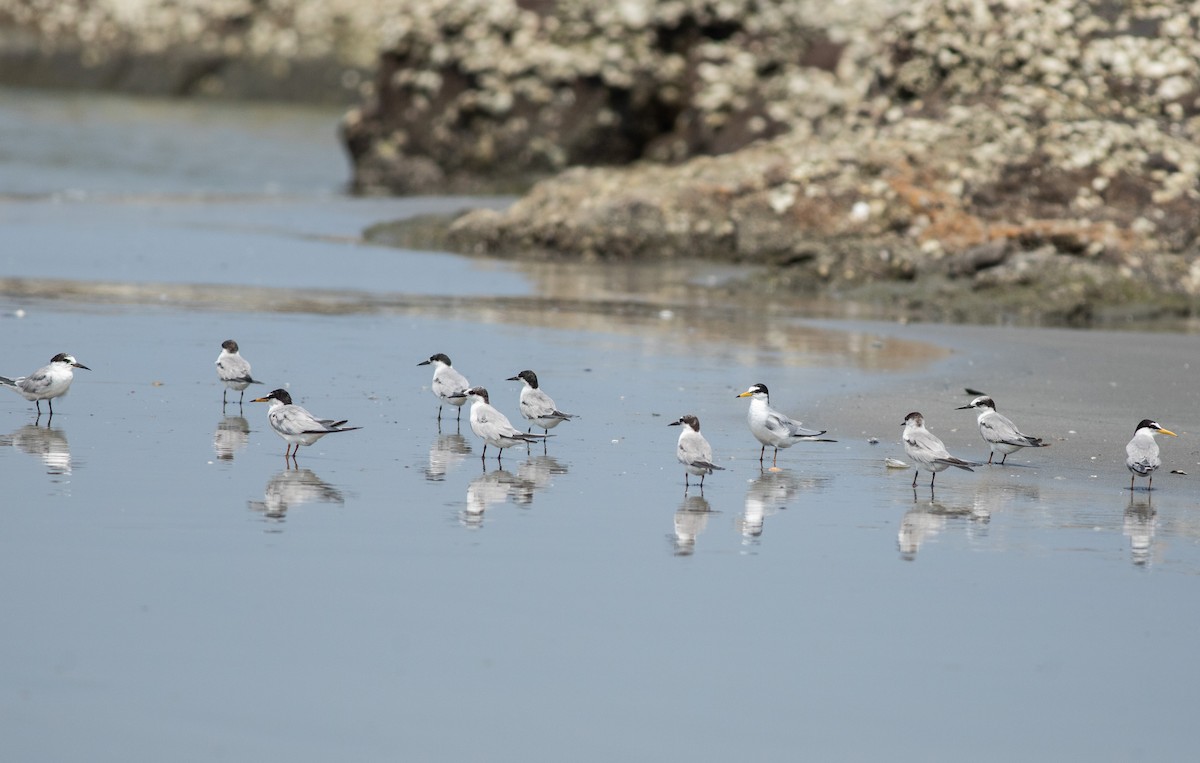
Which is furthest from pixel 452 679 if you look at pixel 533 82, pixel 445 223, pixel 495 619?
pixel 533 82

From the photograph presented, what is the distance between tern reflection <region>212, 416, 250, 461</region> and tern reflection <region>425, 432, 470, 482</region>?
122 cm

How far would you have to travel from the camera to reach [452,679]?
6340 millimetres

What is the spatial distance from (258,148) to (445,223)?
2588cm

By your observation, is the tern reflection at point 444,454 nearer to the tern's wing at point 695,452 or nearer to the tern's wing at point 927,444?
the tern's wing at point 695,452

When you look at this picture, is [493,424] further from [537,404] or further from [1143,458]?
[1143,458]

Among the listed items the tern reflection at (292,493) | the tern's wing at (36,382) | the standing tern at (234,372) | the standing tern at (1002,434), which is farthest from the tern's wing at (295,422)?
the standing tern at (1002,434)

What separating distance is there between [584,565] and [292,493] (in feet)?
7.09

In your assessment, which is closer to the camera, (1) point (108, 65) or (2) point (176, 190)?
(2) point (176, 190)

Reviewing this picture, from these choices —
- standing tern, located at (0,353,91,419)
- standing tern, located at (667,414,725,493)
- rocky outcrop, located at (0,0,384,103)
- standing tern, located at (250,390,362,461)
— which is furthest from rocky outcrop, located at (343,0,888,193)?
rocky outcrop, located at (0,0,384,103)

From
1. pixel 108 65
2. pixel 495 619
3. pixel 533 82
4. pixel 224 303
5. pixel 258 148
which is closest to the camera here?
pixel 495 619

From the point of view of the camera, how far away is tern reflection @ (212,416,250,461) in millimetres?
10492

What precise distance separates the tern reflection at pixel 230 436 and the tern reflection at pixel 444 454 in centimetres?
122

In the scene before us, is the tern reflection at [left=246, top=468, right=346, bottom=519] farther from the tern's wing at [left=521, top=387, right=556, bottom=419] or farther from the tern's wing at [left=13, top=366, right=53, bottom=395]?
the tern's wing at [left=13, top=366, right=53, bottom=395]

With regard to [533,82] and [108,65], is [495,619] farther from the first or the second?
[108,65]
